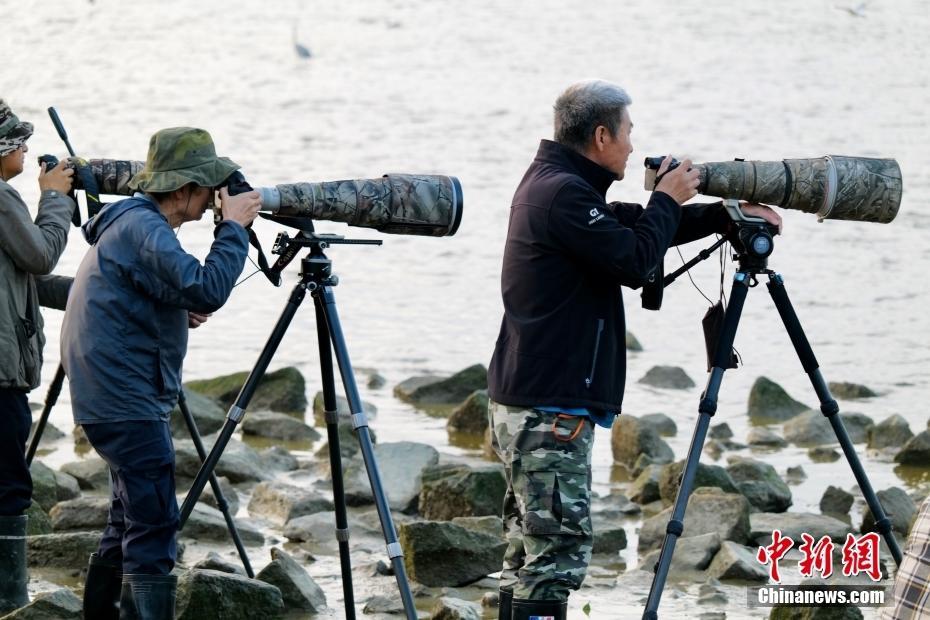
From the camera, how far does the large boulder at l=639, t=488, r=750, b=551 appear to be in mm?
7777

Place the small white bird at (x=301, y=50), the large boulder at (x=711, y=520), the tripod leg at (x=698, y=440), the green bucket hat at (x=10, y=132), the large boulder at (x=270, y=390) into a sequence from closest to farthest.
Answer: the tripod leg at (x=698, y=440)
the green bucket hat at (x=10, y=132)
the large boulder at (x=711, y=520)
the large boulder at (x=270, y=390)
the small white bird at (x=301, y=50)

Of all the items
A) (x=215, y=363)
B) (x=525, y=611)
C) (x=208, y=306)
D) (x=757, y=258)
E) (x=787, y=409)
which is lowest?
(x=215, y=363)

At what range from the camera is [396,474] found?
880 centimetres

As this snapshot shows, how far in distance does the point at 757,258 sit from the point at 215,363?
7924mm

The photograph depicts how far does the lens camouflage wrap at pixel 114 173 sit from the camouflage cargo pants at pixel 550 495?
186 cm

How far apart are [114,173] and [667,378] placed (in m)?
7.03

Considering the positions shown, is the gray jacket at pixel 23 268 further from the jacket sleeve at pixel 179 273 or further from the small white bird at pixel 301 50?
the small white bird at pixel 301 50

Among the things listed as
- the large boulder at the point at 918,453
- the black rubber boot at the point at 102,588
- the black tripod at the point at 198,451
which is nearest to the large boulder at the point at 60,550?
the black tripod at the point at 198,451

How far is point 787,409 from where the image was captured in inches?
446

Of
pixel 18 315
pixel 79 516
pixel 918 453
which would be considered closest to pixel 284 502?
pixel 79 516

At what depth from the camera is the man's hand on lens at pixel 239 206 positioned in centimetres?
511

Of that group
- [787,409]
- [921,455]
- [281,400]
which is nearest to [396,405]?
[281,400]

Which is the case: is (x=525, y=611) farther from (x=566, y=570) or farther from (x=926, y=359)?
(x=926, y=359)

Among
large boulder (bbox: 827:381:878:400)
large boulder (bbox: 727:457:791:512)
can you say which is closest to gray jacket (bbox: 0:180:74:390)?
large boulder (bbox: 727:457:791:512)
